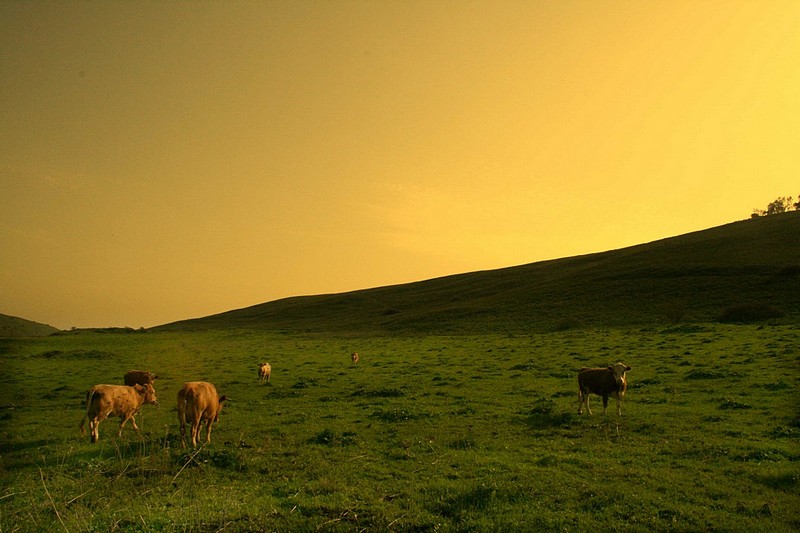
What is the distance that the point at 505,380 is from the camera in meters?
29.6

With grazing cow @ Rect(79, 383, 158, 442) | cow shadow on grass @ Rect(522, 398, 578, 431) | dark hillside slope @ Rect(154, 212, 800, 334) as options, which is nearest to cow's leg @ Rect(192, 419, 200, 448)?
grazing cow @ Rect(79, 383, 158, 442)

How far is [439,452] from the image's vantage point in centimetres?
1559

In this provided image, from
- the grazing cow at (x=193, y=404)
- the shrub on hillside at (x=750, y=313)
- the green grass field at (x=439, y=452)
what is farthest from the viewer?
the shrub on hillside at (x=750, y=313)

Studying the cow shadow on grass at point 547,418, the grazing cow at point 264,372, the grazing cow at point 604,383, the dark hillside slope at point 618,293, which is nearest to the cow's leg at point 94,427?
the cow shadow on grass at point 547,418

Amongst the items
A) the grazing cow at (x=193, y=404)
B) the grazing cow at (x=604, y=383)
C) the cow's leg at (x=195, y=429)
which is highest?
the grazing cow at (x=193, y=404)

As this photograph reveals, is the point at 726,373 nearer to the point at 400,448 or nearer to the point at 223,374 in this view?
the point at 400,448

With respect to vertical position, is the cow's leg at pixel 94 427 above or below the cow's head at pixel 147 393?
below

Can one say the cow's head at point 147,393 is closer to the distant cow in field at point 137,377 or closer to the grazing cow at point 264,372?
the distant cow in field at point 137,377

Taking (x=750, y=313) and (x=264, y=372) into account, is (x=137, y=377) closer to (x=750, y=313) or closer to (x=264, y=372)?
(x=264, y=372)

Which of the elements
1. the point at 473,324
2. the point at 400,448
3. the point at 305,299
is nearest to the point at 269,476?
the point at 400,448

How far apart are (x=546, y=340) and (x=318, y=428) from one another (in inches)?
1288

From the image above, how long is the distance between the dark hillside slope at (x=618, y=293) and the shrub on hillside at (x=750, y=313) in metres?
1.20

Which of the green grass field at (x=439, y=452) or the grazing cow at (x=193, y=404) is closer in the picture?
the green grass field at (x=439, y=452)

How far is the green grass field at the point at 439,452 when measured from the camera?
10352 mm
